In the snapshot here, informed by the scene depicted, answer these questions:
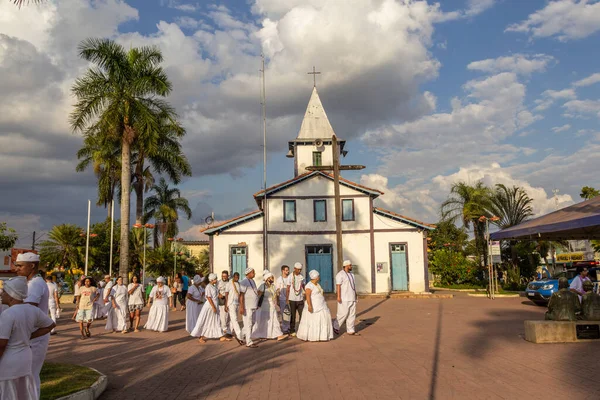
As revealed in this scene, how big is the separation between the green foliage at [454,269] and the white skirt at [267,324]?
2815 centimetres

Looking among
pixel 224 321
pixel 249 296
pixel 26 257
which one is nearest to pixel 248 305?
pixel 249 296

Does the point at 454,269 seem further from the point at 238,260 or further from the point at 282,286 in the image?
the point at 282,286

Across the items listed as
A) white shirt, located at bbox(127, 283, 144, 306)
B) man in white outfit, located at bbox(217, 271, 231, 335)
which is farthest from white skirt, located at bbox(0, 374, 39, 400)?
white shirt, located at bbox(127, 283, 144, 306)

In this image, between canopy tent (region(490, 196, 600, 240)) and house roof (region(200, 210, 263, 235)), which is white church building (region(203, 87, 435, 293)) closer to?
house roof (region(200, 210, 263, 235))

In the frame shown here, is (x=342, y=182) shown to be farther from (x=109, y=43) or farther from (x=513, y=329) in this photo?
(x=513, y=329)

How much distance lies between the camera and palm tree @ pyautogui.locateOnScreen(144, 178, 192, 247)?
150 feet

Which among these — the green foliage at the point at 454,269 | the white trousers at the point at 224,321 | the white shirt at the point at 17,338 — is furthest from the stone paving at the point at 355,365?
the green foliage at the point at 454,269

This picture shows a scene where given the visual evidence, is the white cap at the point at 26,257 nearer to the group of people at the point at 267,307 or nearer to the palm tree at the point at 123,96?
the group of people at the point at 267,307

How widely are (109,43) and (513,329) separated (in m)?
21.6

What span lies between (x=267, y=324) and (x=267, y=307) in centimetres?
41

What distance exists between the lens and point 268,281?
37.4 feet

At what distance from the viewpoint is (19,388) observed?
4.25 meters

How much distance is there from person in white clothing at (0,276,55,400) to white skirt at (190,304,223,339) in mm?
7467

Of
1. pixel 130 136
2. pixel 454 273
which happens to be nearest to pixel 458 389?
pixel 130 136
